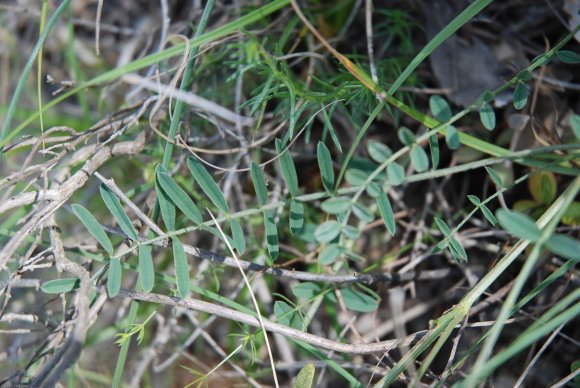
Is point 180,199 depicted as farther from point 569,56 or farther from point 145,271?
point 569,56

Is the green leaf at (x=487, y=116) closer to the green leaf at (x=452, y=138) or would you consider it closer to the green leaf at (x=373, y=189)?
the green leaf at (x=452, y=138)

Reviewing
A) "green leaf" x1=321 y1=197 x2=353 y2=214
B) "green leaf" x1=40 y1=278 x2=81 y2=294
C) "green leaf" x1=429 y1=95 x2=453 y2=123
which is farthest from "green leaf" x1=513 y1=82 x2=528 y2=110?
"green leaf" x1=40 y1=278 x2=81 y2=294

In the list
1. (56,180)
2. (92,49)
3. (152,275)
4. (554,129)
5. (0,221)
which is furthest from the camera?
(92,49)

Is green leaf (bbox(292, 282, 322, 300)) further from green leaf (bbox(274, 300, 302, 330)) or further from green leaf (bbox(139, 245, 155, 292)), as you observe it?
green leaf (bbox(139, 245, 155, 292))

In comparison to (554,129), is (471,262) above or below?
below

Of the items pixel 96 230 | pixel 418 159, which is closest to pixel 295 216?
pixel 418 159

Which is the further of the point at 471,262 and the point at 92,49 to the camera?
the point at 92,49

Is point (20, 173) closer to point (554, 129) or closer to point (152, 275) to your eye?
point (152, 275)

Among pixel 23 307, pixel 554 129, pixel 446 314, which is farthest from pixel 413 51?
pixel 23 307
